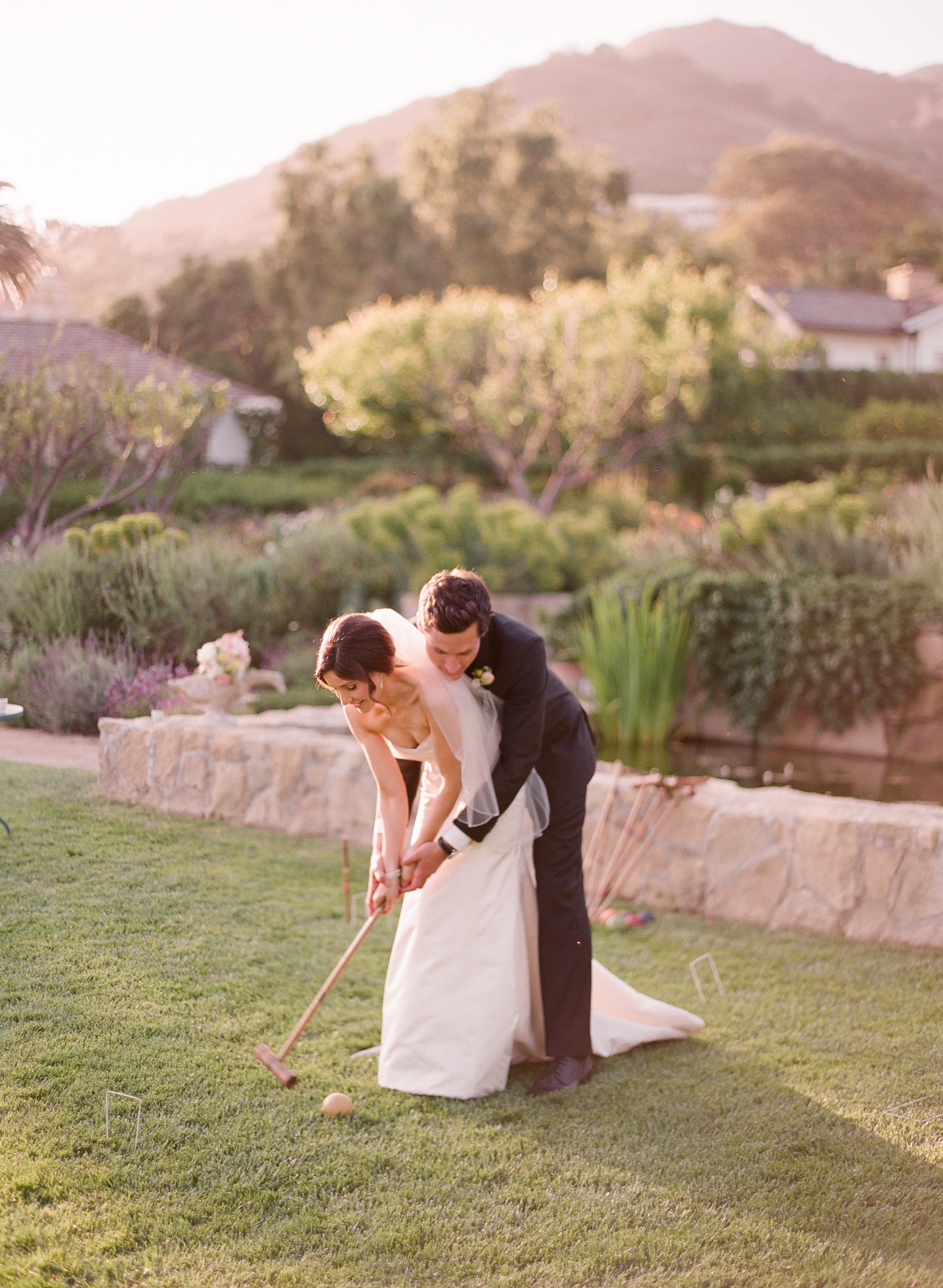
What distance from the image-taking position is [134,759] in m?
4.72

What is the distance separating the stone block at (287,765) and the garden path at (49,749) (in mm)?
934

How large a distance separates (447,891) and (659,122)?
235ft

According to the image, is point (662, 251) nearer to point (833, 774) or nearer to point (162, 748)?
point (833, 774)

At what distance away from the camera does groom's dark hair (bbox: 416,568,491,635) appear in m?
2.84

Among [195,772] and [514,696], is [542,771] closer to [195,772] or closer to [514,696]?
[514,696]

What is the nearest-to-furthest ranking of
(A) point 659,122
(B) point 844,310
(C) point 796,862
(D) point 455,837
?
(D) point 455,837 → (C) point 796,862 → (B) point 844,310 → (A) point 659,122

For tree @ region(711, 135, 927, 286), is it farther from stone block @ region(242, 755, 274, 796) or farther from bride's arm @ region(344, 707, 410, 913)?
bride's arm @ region(344, 707, 410, 913)

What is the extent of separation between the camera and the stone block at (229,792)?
17.0ft

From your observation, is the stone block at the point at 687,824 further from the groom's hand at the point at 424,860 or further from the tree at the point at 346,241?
the tree at the point at 346,241

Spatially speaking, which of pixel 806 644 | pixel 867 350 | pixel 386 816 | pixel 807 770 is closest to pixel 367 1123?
pixel 386 816

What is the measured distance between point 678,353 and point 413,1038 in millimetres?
15804

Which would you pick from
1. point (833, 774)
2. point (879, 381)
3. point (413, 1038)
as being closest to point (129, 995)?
point (413, 1038)

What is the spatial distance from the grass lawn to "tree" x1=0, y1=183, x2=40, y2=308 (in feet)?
5.71

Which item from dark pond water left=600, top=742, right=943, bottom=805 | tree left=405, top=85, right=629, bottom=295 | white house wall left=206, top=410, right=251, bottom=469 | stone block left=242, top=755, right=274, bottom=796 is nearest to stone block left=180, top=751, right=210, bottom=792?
stone block left=242, top=755, right=274, bottom=796
